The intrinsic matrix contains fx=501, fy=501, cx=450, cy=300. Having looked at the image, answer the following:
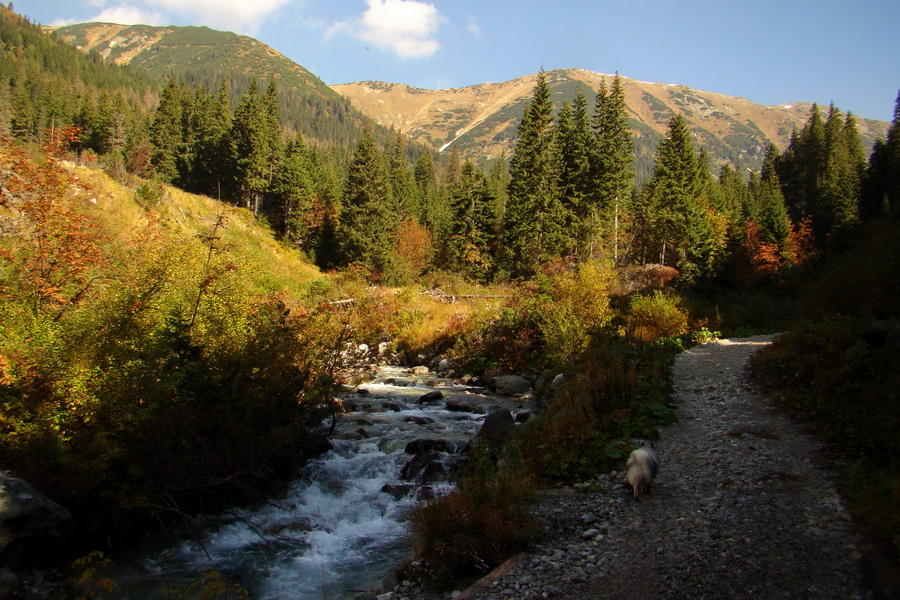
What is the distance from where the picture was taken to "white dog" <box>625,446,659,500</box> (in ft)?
21.8

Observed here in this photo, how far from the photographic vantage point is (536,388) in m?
16.6

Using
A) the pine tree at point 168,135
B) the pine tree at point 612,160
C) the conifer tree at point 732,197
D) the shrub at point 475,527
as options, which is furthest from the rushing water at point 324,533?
the pine tree at point 168,135

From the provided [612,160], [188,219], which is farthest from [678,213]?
[188,219]

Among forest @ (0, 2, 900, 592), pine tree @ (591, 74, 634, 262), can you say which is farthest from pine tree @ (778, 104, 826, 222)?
forest @ (0, 2, 900, 592)

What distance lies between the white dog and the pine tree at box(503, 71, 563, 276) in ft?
115

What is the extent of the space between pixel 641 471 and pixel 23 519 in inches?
294

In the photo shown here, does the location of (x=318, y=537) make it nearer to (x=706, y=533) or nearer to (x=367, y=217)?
(x=706, y=533)

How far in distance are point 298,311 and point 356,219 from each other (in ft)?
131

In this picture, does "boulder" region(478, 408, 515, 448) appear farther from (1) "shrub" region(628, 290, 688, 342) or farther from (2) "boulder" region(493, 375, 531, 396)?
(1) "shrub" region(628, 290, 688, 342)

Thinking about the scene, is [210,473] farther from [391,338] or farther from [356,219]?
[356,219]

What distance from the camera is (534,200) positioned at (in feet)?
139

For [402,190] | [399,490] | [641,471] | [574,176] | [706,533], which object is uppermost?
[402,190]

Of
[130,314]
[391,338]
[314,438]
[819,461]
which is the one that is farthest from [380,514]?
[391,338]

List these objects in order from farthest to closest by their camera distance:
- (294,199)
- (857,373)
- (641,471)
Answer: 1. (294,199)
2. (857,373)
3. (641,471)
